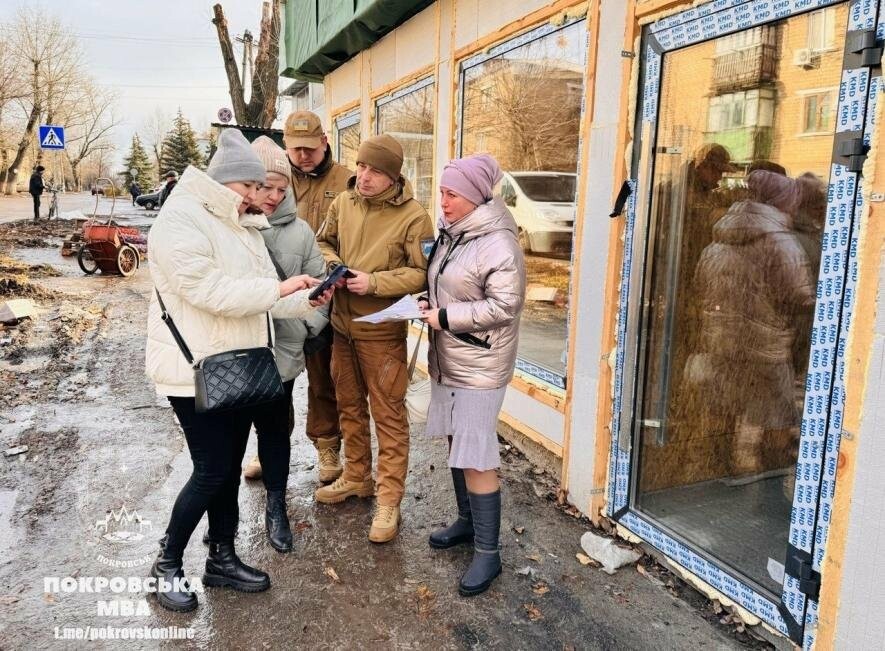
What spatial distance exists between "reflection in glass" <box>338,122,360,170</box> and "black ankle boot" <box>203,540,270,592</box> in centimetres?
582

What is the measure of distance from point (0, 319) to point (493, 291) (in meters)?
7.70

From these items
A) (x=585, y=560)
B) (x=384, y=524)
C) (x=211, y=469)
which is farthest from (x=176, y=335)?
(x=585, y=560)

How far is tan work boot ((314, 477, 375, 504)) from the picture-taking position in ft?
12.3

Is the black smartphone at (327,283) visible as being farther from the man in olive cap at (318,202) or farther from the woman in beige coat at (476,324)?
the man in olive cap at (318,202)

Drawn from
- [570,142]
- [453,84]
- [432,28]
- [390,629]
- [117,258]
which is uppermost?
[432,28]

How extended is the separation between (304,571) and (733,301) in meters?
2.60

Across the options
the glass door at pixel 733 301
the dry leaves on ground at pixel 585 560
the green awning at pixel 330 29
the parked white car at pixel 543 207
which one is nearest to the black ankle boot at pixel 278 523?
the dry leaves on ground at pixel 585 560

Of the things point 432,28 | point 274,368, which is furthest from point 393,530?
point 432,28

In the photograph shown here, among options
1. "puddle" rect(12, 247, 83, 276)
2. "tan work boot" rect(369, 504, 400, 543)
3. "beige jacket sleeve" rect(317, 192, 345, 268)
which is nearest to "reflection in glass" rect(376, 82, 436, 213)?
"beige jacket sleeve" rect(317, 192, 345, 268)

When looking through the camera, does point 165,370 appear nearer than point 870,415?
No

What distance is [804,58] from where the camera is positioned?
100 inches

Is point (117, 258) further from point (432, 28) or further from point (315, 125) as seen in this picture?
point (315, 125)

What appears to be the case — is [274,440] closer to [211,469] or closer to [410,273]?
[211,469]

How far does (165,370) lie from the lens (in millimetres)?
2500
